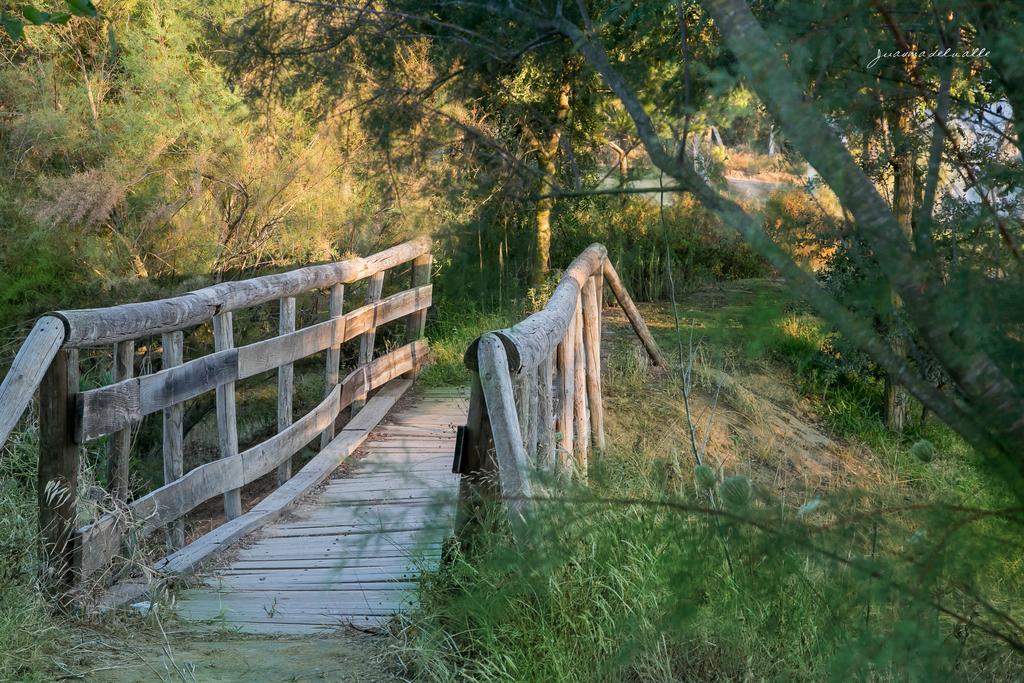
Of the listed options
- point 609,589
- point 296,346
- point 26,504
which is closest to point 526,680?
point 609,589

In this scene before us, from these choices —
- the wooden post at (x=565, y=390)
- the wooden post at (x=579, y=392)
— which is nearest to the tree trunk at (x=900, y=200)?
the wooden post at (x=565, y=390)

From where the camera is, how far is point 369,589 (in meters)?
4.70

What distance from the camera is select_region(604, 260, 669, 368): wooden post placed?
25.6ft

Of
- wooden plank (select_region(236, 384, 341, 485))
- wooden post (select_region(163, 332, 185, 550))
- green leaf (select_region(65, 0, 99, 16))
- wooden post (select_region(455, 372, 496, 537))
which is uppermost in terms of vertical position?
green leaf (select_region(65, 0, 99, 16))

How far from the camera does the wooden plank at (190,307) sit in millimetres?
4195

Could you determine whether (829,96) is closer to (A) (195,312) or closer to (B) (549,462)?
(B) (549,462)

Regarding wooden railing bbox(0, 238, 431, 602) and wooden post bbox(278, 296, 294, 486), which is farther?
wooden post bbox(278, 296, 294, 486)

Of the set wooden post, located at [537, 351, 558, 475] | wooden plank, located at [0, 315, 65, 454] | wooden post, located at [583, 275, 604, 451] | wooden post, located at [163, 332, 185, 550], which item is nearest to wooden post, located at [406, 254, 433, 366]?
wooden post, located at [583, 275, 604, 451]

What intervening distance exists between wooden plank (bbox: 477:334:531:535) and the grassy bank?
0.22 meters

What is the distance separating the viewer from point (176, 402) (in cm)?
508

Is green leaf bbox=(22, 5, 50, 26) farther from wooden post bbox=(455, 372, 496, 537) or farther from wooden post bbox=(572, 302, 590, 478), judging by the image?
wooden post bbox=(572, 302, 590, 478)

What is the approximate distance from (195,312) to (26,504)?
3.73 feet

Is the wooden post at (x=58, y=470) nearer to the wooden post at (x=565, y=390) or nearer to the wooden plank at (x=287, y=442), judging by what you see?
the wooden plank at (x=287, y=442)

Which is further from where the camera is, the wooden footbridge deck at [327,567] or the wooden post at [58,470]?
the wooden footbridge deck at [327,567]
